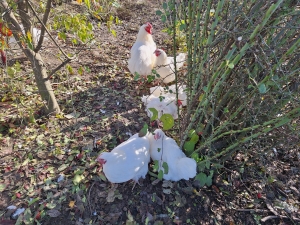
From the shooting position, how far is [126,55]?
11.8 ft

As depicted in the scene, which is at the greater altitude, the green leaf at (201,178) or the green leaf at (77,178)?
the green leaf at (201,178)

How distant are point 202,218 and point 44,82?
185 cm

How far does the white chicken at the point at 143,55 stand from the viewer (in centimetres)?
281

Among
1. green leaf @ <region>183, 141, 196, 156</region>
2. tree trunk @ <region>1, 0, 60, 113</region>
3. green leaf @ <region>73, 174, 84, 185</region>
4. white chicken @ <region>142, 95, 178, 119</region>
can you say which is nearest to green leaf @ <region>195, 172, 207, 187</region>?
green leaf @ <region>183, 141, 196, 156</region>

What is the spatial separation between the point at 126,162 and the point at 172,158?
371 mm

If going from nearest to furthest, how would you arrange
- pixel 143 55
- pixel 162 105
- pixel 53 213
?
1. pixel 53 213
2. pixel 162 105
3. pixel 143 55

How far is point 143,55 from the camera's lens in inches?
111


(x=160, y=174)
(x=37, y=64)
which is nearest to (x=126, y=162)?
(x=160, y=174)

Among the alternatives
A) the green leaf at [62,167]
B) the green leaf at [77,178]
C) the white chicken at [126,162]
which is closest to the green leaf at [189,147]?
the white chicken at [126,162]

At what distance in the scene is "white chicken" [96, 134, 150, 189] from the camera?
70.2 inches

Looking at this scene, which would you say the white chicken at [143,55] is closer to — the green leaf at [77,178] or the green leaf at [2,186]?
the green leaf at [77,178]

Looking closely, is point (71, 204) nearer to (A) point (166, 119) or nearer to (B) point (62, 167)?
(B) point (62, 167)

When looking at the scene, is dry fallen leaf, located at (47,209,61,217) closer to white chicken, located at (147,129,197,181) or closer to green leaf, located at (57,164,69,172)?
Answer: green leaf, located at (57,164,69,172)

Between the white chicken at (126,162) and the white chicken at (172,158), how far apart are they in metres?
0.09
